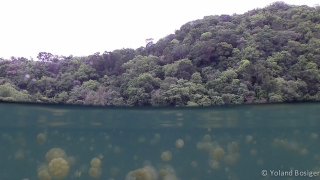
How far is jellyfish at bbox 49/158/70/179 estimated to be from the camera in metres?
6.73

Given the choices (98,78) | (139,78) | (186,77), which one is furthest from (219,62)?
(98,78)

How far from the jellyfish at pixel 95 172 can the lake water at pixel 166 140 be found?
0.07ft

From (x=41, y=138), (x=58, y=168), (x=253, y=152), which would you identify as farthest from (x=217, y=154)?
(x=41, y=138)

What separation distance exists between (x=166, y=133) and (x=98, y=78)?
1595cm

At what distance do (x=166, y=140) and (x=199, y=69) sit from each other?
52.5 ft

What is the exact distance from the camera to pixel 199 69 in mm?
25766

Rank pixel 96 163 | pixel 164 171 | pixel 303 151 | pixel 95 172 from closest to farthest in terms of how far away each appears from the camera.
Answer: pixel 164 171 < pixel 95 172 < pixel 96 163 < pixel 303 151

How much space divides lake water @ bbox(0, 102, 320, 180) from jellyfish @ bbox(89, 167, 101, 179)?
2 centimetres

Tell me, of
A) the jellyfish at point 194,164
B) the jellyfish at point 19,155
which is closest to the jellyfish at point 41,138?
the jellyfish at point 19,155

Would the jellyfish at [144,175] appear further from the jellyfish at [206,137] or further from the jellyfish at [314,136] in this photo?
the jellyfish at [314,136]

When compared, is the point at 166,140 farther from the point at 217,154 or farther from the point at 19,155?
the point at 19,155

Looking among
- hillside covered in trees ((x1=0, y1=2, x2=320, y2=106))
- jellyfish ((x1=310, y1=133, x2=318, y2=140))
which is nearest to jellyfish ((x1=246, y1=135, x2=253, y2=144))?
jellyfish ((x1=310, y1=133, x2=318, y2=140))

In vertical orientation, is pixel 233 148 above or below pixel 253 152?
above

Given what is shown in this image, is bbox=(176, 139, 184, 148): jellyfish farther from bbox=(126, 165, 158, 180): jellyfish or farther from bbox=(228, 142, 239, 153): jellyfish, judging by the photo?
bbox=(126, 165, 158, 180): jellyfish
